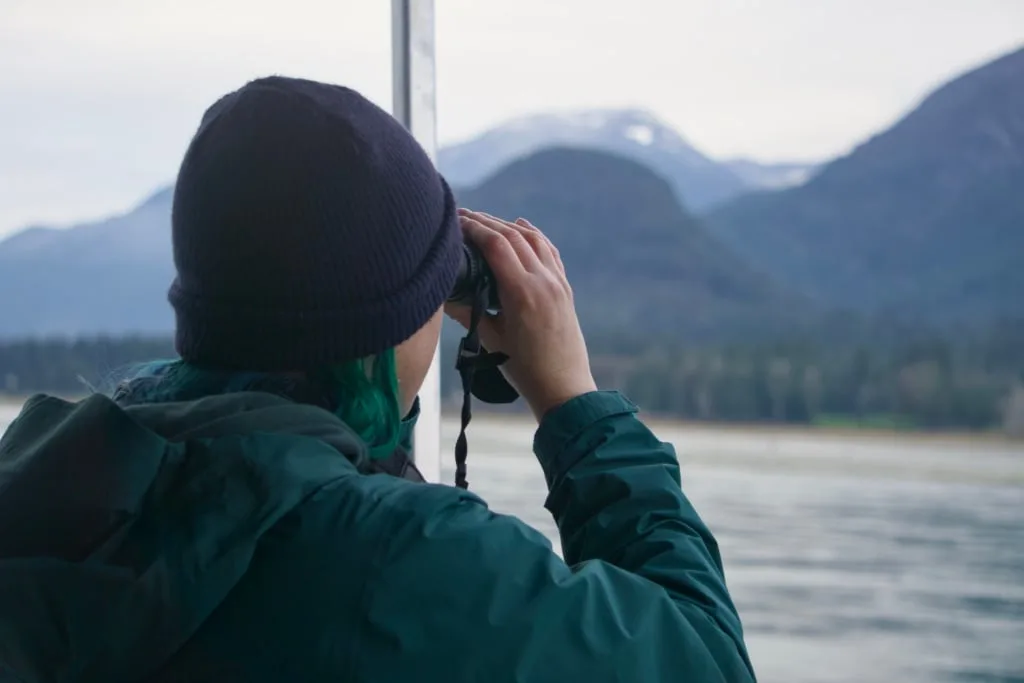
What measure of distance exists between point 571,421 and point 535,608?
208 millimetres

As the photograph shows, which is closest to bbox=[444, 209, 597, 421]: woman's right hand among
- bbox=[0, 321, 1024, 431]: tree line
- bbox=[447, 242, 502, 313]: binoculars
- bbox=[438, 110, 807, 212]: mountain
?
bbox=[447, 242, 502, 313]: binoculars

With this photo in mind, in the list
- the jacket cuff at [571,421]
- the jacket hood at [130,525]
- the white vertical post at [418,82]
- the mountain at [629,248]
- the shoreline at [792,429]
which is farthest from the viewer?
the mountain at [629,248]

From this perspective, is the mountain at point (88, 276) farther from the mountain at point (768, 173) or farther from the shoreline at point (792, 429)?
the mountain at point (768, 173)

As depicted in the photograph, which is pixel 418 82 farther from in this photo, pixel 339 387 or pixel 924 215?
pixel 339 387

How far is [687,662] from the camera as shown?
26.8 inches

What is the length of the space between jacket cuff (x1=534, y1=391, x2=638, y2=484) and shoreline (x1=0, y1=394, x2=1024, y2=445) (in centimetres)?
113

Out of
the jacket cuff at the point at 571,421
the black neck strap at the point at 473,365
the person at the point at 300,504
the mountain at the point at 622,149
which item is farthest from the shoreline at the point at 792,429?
the person at the point at 300,504

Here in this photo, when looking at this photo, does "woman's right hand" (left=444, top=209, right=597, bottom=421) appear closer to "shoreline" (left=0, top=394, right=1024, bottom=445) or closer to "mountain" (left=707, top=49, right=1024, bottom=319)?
"shoreline" (left=0, top=394, right=1024, bottom=445)

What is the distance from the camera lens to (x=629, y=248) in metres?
2.32

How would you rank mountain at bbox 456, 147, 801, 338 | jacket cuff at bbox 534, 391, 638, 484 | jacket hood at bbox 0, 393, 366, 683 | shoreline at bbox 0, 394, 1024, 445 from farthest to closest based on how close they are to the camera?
mountain at bbox 456, 147, 801, 338
shoreline at bbox 0, 394, 1024, 445
jacket cuff at bbox 534, 391, 638, 484
jacket hood at bbox 0, 393, 366, 683

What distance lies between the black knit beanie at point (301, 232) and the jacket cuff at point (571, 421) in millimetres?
153

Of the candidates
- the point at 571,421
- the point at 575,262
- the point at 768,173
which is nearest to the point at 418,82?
the point at 575,262

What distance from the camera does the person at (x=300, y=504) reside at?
64 centimetres

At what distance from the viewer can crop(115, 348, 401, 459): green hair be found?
726 millimetres
